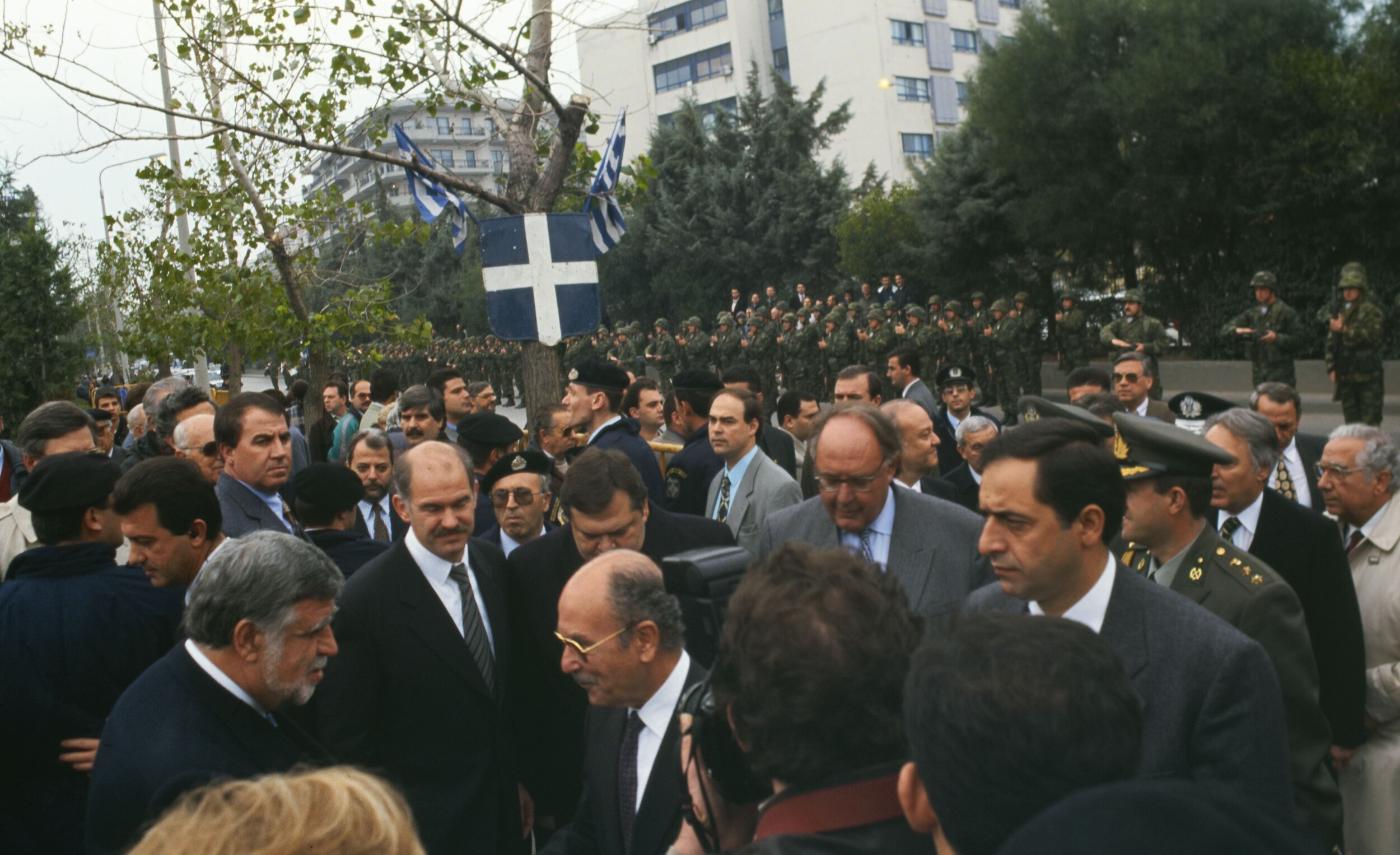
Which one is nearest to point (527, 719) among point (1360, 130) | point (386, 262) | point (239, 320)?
point (239, 320)

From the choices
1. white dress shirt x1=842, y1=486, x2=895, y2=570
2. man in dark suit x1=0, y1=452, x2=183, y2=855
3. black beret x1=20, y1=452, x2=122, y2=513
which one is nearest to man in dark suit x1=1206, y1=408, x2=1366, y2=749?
white dress shirt x1=842, y1=486, x2=895, y2=570

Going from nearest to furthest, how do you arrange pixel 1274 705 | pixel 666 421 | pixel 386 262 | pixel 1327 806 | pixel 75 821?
pixel 1274 705 < pixel 1327 806 < pixel 75 821 < pixel 666 421 < pixel 386 262

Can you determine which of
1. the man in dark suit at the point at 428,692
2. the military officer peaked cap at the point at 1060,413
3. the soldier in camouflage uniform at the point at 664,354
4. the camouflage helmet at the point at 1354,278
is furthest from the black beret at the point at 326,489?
the soldier in camouflage uniform at the point at 664,354

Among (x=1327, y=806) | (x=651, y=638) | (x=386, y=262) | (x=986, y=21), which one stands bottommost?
(x=1327, y=806)

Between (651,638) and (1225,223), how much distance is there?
21906 millimetres

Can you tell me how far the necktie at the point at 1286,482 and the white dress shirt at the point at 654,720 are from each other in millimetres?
4298

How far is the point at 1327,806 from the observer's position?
2.89 meters

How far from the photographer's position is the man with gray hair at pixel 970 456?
6590 mm

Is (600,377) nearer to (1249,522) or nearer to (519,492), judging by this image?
(519,492)

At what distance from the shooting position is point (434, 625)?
3771mm

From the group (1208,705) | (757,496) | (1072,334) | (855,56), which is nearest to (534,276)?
(757,496)

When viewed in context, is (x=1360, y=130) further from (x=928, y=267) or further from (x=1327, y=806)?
(x=1327, y=806)

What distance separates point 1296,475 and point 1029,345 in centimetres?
1476

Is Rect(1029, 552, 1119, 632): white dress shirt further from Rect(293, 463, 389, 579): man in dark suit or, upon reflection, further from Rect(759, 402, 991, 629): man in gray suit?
Rect(293, 463, 389, 579): man in dark suit
